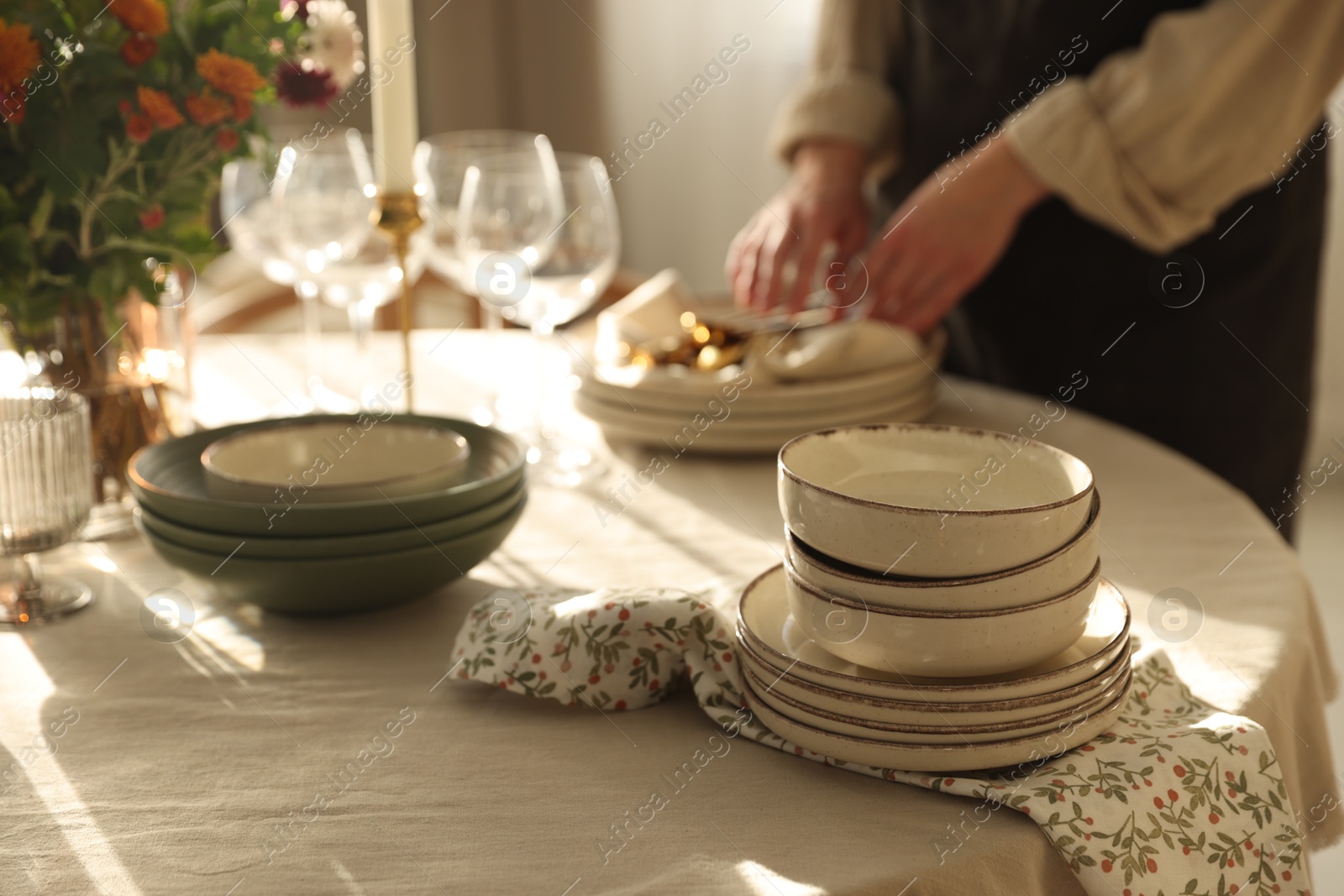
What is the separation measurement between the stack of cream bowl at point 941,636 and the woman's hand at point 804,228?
31.4 inches

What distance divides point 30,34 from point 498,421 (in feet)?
1.79

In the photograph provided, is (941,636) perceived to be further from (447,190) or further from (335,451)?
(447,190)

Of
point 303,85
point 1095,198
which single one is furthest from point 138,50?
point 1095,198

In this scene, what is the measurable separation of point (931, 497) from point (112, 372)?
681mm

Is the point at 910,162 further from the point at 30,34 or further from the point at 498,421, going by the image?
the point at 30,34

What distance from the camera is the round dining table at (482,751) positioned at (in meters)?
0.52

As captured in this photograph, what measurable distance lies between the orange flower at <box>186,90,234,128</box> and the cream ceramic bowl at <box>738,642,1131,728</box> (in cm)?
61

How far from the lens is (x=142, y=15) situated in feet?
2.87

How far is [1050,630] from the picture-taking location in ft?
1.89

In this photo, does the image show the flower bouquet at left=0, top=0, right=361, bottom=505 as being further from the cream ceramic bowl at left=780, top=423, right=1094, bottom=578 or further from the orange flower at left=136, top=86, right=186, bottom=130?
the cream ceramic bowl at left=780, top=423, right=1094, bottom=578

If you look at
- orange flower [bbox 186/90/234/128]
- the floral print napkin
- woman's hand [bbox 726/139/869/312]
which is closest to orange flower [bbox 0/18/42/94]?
orange flower [bbox 186/90/234/128]

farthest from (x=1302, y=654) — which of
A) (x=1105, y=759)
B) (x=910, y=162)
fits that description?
(x=910, y=162)

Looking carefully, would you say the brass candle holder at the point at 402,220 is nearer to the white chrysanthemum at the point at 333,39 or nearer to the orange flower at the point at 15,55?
the white chrysanthemum at the point at 333,39

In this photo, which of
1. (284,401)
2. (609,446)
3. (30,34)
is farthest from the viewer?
(284,401)
